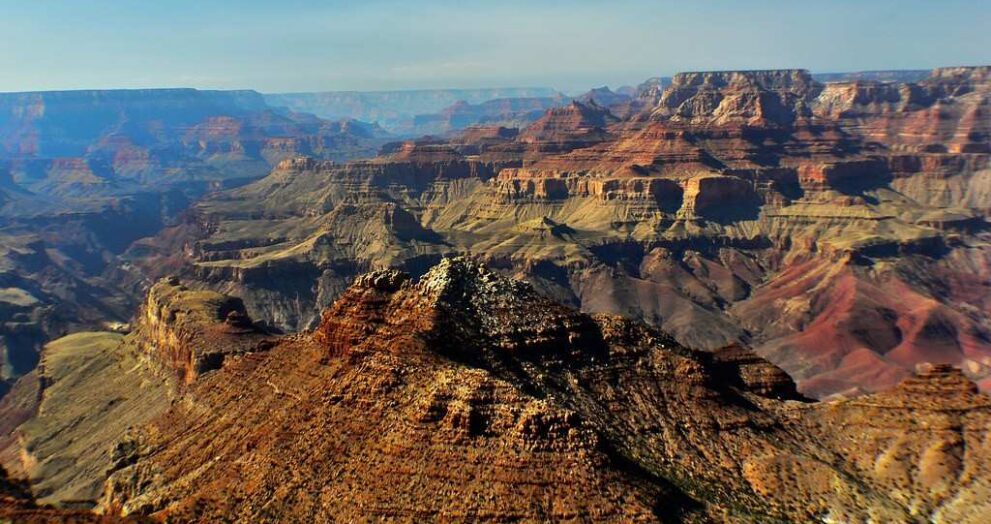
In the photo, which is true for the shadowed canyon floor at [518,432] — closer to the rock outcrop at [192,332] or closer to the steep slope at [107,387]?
the rock outcrop at [192,332]

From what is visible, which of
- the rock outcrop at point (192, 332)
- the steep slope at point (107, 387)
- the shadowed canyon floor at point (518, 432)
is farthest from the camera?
the rock outcrop at point (192, 332)

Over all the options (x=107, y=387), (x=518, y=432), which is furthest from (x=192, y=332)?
(x=518, y=432)

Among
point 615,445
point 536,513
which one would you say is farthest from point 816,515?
point 536,513

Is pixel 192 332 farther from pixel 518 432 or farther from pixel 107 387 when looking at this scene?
pixel 518 432

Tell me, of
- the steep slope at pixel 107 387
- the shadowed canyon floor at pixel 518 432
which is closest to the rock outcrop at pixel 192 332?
the steep slope at pixel 107 387

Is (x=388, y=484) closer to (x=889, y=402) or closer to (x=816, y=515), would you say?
(x=816, y=515)

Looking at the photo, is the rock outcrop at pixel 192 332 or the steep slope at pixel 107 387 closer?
the steep slope at pixel 107 387

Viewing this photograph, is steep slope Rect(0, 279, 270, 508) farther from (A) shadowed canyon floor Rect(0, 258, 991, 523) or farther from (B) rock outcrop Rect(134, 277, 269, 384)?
(A) shadowed canyon floor Rect(0, 258, 991, 523)

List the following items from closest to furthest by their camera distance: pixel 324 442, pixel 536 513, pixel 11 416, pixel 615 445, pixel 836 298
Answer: pixel 536 513 < pixel 324 442 < pixel 615 445 < pixel 11 416 < pixel 836 298

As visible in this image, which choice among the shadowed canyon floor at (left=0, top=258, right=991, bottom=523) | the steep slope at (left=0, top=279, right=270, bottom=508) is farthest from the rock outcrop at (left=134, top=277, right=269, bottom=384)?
the shadowed canyon floor at (left=0, top=258, right=991, bottom=523)
